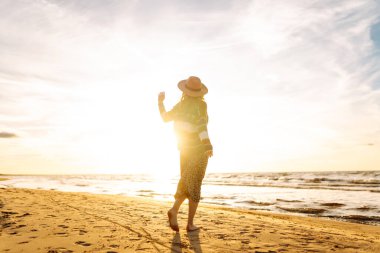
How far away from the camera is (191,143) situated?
4.73 m

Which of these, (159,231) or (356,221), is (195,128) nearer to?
(159,231)

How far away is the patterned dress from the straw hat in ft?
0.52

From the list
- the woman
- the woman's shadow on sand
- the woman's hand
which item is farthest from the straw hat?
the woman's shadow on sand

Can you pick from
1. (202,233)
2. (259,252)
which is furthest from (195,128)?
(259,252)

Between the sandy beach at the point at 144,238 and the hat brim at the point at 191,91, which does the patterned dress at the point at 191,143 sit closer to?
the hat brim at the point at 191,91

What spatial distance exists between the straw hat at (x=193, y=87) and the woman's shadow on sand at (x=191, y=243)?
2110 mm

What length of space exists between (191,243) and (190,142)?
4.78 ft

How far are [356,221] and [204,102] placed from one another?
7609 mm

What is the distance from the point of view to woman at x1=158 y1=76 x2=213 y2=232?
4659 mm

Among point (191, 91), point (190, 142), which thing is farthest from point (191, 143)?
point (191, 91)

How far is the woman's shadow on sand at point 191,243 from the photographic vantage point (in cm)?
371

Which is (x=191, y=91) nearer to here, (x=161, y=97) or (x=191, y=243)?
(x=161, y=97)

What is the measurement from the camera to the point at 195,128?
15.4 ft

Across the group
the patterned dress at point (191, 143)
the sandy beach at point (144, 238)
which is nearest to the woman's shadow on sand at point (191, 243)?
the sandy beach at point (144, 238)
